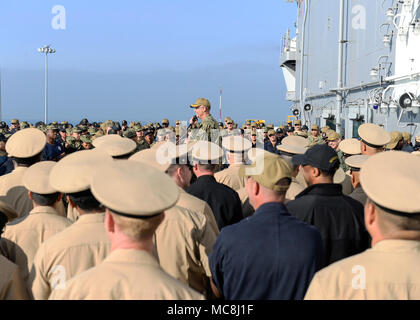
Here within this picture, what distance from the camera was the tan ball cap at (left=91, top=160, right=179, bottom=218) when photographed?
2.21 meters

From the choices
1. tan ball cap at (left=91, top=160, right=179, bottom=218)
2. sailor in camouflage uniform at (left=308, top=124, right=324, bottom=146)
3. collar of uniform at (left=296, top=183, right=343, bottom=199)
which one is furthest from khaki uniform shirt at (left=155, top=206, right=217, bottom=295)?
sailor in camouflage uniform at (left=308, top=124, right=324, bottom=146)

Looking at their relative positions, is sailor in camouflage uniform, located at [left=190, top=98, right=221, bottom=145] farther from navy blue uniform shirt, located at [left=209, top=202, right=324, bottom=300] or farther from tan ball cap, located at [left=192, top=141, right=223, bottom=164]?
navy blue uniform shirt, located at [left=209, top=202, right=324, bottom=300]

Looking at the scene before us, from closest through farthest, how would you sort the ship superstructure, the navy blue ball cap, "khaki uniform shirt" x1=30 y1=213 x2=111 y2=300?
1. "khaki uniform shirt" x1=30 y1=213 x2=111 y2=300
2. the navy blue ball cap
3. the ship superstructure

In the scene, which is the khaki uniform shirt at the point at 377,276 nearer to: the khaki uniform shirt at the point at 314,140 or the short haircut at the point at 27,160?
the short haircut at the point at 27,160

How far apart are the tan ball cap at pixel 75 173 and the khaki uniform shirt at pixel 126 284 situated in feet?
3.39

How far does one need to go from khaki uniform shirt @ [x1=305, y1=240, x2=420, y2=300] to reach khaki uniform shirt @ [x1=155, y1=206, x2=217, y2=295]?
1.55 meters

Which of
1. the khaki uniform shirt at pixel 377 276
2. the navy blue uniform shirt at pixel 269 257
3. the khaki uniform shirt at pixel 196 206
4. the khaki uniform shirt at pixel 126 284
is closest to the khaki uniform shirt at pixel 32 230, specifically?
the khaki uniform shirt at pixel 196 206

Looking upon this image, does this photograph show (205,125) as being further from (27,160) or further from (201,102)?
(27,160)

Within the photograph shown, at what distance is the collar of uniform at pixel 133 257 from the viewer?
221 centimetres

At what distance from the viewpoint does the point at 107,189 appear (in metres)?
2.27

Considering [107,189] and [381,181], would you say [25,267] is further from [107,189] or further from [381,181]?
[381,181]

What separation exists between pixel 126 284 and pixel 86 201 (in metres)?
1.20

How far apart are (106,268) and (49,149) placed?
9085 mm
